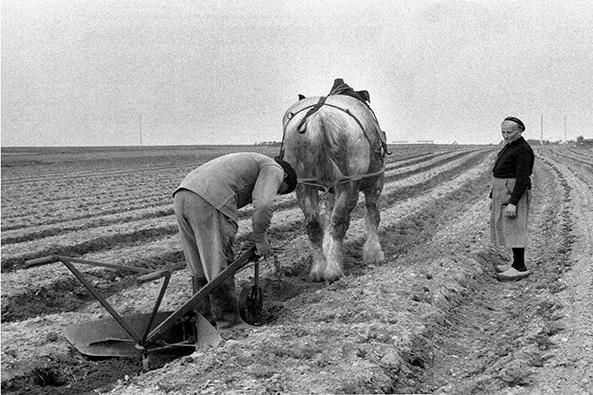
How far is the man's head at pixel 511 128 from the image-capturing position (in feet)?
23.5

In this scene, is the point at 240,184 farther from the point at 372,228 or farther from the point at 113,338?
the point at 372,228

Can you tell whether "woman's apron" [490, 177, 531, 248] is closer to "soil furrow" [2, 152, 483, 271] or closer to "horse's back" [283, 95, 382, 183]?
"horse's back" [283, 95, 382, 183]

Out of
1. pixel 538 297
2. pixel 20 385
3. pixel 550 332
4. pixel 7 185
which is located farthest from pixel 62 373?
pixel 7 185

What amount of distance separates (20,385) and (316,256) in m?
3.58

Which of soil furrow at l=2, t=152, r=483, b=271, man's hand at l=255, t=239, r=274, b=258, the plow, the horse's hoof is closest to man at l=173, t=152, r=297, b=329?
man's hand at l=255, t=239, r=274, b=258

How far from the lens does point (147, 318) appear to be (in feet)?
18.2

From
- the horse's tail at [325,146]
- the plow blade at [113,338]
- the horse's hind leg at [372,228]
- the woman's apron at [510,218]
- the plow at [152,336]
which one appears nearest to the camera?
the plow at [152,336]

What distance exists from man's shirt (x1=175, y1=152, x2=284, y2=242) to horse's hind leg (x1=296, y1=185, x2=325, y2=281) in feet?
5.66

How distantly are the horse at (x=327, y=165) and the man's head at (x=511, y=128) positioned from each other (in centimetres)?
158

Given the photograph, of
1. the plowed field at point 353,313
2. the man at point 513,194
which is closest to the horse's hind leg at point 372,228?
the plowed field at point 353,313

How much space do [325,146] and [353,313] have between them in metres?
2.22

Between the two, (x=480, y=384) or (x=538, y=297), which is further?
(x=538, y=297)

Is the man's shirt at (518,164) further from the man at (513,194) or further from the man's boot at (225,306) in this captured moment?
the man's boot at (225,306)

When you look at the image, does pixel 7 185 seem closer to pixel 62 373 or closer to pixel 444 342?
pixel 62 373
